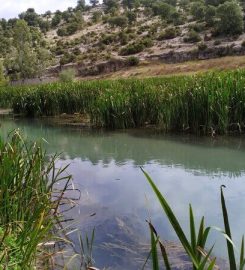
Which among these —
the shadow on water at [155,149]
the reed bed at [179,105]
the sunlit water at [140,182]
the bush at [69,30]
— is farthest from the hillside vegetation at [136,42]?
the sunlit water at [140,182]

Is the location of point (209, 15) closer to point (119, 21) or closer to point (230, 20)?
point (230, 20)

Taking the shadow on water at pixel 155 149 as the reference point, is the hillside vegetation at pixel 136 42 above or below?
above

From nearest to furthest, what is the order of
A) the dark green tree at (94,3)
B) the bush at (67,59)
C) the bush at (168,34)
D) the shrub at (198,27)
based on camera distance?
the shrub at (198,27)
the bush at (168,34)
the bush at (67,59)
the dark green tree at (94,3)

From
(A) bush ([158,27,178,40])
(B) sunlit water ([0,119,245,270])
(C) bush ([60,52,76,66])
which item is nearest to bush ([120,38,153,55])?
(A) bush ([158,27,178,40])

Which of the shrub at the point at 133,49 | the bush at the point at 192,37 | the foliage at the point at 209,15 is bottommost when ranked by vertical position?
the shrub at the point at 133,49

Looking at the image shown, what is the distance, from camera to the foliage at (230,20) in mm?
43812

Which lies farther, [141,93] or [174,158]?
[141,93]

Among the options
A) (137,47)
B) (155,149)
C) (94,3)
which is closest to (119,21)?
(137,47)

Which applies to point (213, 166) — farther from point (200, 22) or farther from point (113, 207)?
point (200, 22)

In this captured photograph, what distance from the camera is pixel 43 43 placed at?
2653 inches

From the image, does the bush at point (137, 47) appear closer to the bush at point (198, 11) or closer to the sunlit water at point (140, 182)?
the bush at point (198, 11)

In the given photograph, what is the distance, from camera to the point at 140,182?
22.1 feet

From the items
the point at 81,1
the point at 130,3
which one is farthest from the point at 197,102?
the point at 81,1

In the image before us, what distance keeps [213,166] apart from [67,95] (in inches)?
384
